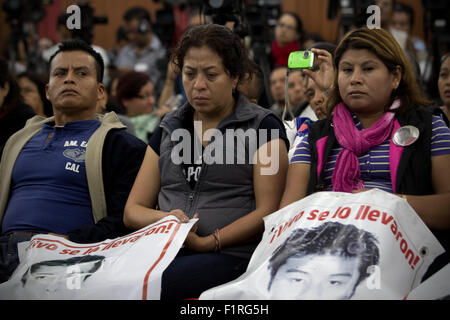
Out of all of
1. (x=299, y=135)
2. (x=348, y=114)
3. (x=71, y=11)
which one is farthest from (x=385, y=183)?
(x=71, y=11)

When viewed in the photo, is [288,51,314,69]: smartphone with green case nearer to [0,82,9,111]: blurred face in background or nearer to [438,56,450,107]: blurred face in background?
[438,56,450,107]: blurred face in background

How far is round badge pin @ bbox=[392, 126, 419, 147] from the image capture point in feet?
6.25

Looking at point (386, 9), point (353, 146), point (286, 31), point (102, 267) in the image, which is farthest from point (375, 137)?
point (286, 31)

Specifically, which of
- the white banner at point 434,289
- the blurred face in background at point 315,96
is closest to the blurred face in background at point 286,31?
the blurred face in background at point 315,96

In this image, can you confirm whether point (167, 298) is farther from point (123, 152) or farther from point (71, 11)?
point (71, 11)

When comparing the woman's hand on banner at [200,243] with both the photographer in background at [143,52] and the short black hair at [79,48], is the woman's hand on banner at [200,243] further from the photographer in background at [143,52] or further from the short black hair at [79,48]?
the photographer in background at [143,52]

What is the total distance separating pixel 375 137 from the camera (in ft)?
6.44

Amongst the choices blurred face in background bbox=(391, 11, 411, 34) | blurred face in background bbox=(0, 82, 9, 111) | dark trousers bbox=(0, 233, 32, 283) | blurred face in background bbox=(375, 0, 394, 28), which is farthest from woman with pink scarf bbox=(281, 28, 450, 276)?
blurred face in background bbox=(391, 11, 411, 34)

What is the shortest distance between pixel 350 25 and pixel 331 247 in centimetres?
322

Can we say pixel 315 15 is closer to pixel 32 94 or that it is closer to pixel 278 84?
pixel 278 84

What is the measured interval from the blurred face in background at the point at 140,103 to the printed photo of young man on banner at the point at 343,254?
2572 millimetres

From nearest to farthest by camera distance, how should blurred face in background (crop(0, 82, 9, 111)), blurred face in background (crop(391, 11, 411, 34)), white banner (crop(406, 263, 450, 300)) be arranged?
white banner (crop(406, 263, 450, 300)) → blurred face in background (crop(0, 82, 9, 111)) → blurred face in background (crop(391, 11, 411, 34))

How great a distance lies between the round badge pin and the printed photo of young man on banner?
270 millimetres

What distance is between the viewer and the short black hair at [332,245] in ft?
5.14
